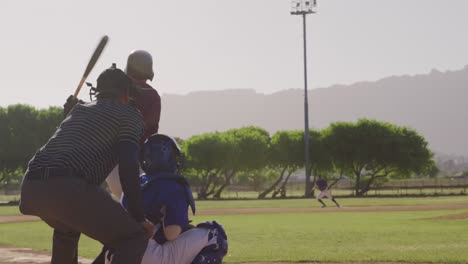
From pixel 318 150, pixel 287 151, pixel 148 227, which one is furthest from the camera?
pixel 287 151

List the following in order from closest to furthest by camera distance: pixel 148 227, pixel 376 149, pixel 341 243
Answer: pixel 148 227, pixel 341 243, pixel 376 149

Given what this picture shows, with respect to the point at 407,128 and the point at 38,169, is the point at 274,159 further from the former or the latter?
the point at 38,169

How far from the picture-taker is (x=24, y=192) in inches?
188

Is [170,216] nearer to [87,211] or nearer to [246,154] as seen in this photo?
[87,211]

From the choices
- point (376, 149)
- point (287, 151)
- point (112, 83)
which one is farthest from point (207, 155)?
point (112, 83)

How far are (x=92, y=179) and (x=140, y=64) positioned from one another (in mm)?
1684

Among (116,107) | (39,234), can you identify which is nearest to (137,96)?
(116,107)

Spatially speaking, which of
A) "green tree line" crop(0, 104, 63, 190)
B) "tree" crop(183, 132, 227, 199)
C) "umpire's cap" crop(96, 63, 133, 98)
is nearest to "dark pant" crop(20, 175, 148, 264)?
"umpire's cap" crop(96, 63, 133, 98)

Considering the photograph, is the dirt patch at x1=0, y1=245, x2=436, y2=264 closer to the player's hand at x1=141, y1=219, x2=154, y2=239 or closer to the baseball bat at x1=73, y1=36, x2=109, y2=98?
the baseball bat at x1=73, y1=36, x2=109, y2=98

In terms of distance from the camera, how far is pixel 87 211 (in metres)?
4.66

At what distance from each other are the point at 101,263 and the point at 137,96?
1382mm

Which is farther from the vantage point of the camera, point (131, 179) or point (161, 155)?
point (161, 155)

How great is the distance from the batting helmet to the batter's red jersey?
0.28 feet

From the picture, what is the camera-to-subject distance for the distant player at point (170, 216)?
510 centimetres
